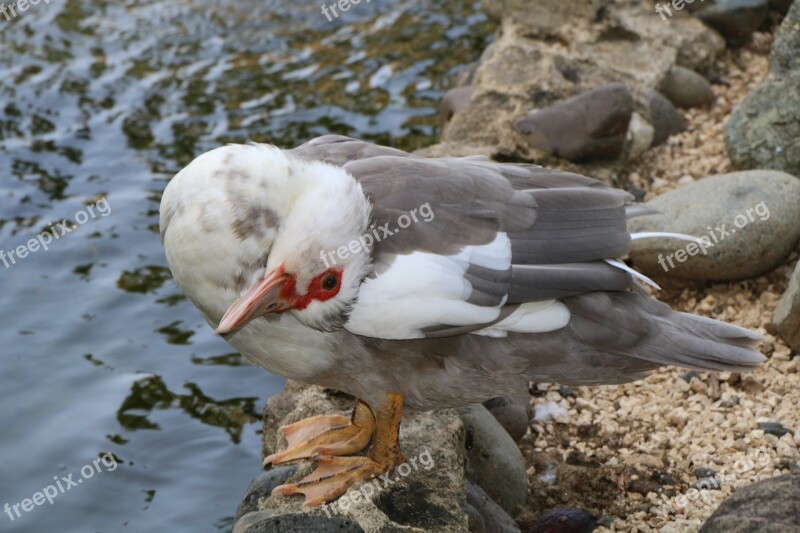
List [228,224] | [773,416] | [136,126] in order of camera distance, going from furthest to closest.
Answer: [136,126]
[773,416]
[228,224]

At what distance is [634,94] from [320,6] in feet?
13.3

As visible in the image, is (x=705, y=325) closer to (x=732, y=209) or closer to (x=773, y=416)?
(x=773, y=416)

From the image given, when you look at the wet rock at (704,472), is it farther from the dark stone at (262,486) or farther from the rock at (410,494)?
the dark stone at (262,486)

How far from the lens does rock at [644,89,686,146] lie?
23.2 ft

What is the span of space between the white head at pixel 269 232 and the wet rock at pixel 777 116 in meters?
3.42

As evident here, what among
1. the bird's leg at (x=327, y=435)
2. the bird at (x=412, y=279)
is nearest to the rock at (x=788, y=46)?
the bird at (x=412, y=279)

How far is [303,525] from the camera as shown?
146 inches

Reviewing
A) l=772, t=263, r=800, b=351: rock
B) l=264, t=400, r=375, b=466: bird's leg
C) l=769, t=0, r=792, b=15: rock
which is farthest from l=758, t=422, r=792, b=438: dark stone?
l=769, t=0, r=792, b=15: rock

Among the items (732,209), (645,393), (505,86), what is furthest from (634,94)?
(645,393)

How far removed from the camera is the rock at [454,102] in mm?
7398

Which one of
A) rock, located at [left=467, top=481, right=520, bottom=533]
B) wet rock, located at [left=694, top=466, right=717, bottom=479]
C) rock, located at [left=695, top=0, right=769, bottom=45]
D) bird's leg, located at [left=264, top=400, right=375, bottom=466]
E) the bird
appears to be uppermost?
the bird

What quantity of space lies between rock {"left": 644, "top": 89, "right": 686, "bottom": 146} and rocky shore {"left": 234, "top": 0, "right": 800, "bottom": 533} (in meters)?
0.01

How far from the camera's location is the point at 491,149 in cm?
Answer: 641

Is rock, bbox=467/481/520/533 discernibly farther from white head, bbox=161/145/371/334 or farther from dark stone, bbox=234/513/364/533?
white head, bbox=161/145/371/334
